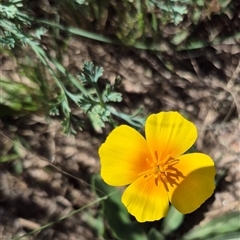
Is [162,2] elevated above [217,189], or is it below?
above

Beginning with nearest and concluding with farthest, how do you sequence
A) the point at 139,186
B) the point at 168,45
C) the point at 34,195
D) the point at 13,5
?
the point at 139,186 → the point at 13,5 → the point at 168,45 → the point at 34,195

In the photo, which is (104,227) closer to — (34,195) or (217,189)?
(34,195)

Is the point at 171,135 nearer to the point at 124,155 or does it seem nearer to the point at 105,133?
the point at 124,155

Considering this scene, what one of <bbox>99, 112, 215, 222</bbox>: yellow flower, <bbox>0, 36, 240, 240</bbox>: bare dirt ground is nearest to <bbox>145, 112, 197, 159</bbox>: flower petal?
<bbox>99, 112, 215, 222</bbox>: yellow flower

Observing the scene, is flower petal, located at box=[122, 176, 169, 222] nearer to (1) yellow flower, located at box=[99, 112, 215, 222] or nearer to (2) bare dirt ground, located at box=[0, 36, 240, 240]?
(1) yellow flower, located at box=[99, 112, 215, 222]

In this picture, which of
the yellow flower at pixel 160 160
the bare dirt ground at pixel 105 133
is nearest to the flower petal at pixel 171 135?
the yellow flower at pixel 160 160

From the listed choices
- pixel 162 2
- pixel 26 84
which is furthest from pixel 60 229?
pixel 162 2
